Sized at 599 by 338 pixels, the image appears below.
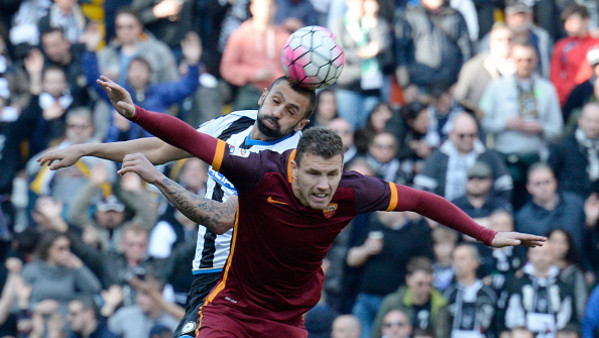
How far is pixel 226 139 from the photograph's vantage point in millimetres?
7570

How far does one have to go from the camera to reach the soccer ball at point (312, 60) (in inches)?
286

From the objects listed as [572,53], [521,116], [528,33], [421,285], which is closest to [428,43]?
[528,33]

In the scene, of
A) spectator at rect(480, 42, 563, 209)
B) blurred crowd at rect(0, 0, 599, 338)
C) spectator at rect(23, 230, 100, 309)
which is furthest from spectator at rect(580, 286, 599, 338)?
spectator at rect(23, 230, 100, 309)

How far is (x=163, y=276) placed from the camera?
11.1 m

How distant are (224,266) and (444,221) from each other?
4.59 feet

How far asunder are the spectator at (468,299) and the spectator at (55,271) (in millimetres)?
3449

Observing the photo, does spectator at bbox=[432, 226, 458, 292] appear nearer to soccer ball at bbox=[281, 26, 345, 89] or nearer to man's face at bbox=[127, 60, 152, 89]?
man's face at bbox=[127, 60, 152, 89]

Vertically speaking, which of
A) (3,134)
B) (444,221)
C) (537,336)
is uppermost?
(444,221)

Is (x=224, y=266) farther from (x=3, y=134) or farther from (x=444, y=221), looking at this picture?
(x=3, y=134)

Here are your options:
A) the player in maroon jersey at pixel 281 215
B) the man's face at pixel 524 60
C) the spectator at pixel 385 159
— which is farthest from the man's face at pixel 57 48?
the player in maroon jersey at pixel 281 215

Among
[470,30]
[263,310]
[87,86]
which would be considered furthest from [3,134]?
[263,310]

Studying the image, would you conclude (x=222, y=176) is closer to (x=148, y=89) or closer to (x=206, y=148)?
(x=206, y=148)

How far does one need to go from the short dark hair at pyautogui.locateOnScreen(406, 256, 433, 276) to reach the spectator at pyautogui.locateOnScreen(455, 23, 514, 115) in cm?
242

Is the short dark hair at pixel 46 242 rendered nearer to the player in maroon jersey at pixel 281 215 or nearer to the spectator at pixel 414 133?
the spectator at pixel 414 133
